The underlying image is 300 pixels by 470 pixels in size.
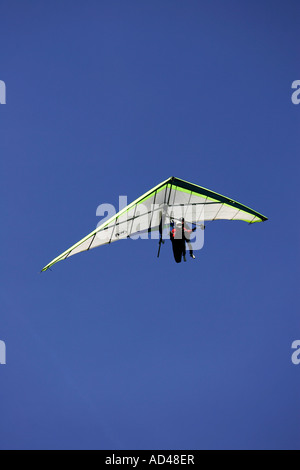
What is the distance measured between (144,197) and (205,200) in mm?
3261

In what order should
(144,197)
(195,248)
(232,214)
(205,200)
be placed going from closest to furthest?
(144,197), (195,248), (205,200), (232,214)

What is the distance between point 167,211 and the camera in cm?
1255

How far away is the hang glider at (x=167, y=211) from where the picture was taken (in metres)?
11.3

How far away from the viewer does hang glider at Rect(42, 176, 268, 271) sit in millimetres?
11258
